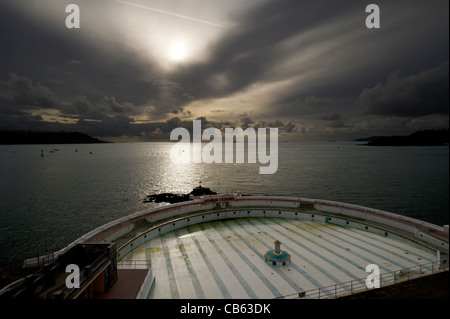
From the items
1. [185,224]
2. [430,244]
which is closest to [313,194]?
[430,244]

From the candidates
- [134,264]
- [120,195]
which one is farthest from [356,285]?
[120,195]

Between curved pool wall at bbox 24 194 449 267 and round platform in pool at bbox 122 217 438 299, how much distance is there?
2.97 feet

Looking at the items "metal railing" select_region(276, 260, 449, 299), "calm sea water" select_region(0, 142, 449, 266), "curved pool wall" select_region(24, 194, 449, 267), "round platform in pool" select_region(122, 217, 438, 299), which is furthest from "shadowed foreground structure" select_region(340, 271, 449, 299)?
"calm sea water" select_region(0, 142, 449, 266)

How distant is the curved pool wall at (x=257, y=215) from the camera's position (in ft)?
71.9

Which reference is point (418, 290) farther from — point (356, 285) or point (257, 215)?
point (257, 215)

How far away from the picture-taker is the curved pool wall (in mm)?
21906

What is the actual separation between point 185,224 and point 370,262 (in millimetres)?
20211

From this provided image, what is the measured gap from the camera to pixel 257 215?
1240 inches

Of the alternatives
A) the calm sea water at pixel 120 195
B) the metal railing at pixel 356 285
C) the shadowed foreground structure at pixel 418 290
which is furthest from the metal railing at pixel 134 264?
the calm sea water at pixel 120 195

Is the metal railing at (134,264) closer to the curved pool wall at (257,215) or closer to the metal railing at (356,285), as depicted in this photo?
the curved pool wall at (257,215)

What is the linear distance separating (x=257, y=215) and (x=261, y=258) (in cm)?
1114

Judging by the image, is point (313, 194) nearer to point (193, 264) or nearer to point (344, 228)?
point (344, 228)
